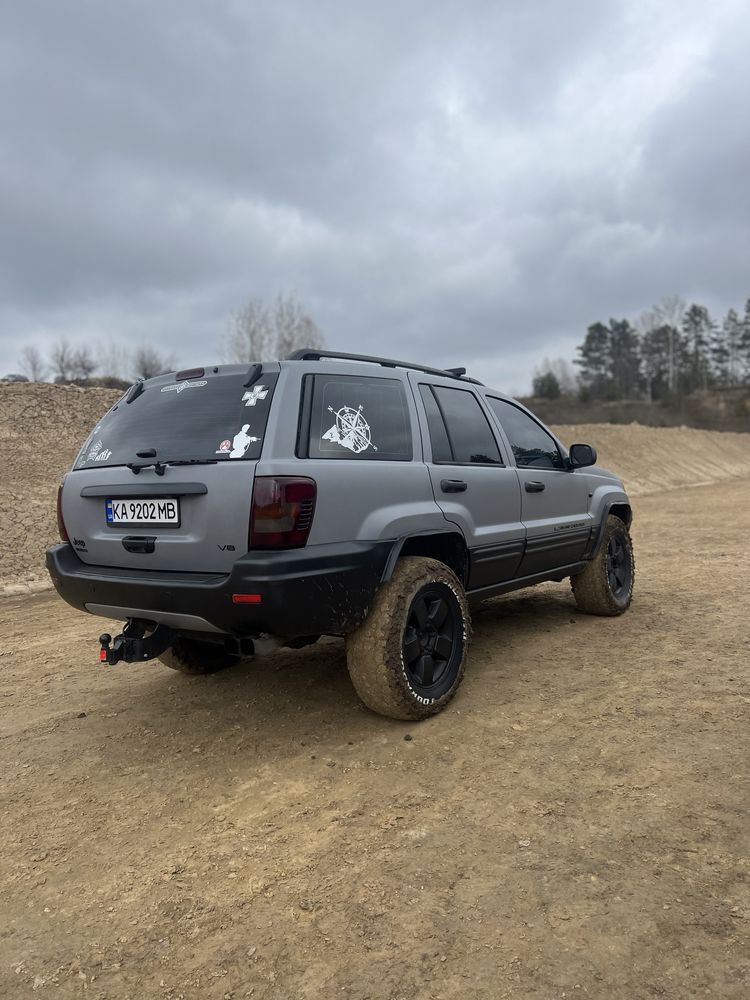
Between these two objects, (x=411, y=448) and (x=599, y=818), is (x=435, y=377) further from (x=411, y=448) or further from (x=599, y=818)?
(x=599, y=818)

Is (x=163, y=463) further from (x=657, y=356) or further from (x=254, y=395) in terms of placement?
(x=657, y=356)

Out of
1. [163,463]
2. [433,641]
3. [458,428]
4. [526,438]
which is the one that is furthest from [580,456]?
[163,463]

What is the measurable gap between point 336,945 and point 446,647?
1.80 metres

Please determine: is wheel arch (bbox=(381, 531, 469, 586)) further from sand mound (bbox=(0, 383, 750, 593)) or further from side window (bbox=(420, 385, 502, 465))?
sand mound (bbox=(0, 383, 750, 593))

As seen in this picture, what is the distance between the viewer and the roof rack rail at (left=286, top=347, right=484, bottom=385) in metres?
3.61

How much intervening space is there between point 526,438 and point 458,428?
0.94 metres

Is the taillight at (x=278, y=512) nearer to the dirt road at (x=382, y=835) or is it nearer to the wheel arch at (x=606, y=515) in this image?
the dirt road at (x=382, y=835)

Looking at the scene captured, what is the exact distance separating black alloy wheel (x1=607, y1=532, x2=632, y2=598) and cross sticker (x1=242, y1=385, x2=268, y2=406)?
3.54 meters

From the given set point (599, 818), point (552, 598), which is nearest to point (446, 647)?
point (599, 818)

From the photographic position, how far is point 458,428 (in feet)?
13.9

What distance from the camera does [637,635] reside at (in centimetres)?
502

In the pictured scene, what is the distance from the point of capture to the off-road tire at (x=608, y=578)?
5434mm

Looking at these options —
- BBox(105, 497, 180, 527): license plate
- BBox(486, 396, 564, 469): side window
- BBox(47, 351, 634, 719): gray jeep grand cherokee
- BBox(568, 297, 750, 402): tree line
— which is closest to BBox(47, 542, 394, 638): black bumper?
BBox(47, 351, 634, 719): gray jeep grand cherokee

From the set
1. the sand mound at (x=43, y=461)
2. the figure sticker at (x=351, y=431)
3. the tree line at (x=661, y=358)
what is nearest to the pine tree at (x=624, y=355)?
the tree line at (x=661, y=358)
